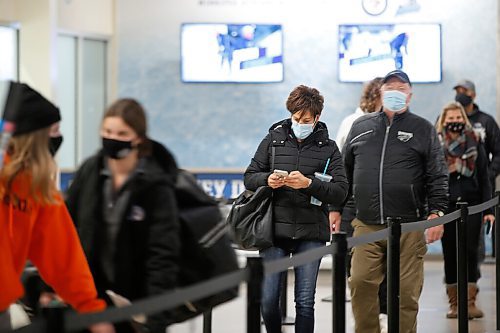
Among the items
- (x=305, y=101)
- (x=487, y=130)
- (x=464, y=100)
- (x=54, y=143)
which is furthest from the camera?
(x=464, y=100)

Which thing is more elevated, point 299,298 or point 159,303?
point 159,303

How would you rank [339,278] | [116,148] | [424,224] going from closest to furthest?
[116,148]
[339,278]
[424,224]

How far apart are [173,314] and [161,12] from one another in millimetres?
10445

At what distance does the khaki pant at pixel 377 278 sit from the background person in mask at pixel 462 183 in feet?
7.73

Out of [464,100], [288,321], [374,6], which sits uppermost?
[374,6]

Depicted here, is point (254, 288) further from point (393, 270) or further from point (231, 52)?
point (231, 52)

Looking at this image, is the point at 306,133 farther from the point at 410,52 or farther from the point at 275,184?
the point at 410,52

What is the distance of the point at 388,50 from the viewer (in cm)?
1428

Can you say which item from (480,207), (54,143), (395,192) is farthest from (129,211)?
(480,207)

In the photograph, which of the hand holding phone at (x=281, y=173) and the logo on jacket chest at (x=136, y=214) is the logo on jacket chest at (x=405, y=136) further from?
the logo on jacket chest at (x=136, y=214)

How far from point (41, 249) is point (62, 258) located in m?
0.08

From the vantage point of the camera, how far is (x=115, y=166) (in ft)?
14.5

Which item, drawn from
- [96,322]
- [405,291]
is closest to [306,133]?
[405,291]

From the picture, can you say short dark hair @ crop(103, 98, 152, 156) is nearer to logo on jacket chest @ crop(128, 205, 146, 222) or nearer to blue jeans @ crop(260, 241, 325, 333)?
logo on jacket chest @ crop(128, 205, 146, 222)
